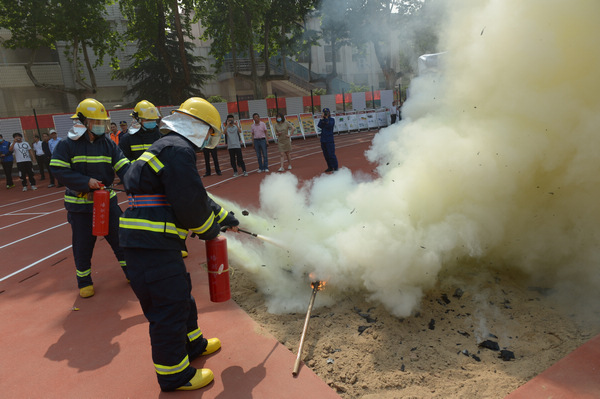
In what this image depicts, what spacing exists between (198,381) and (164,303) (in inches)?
26.5

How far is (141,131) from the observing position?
5.32 meters

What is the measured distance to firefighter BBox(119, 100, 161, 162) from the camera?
5.19 meters

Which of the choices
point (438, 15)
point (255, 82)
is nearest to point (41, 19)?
point (255, 82)

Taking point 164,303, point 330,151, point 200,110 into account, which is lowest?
point 164,303

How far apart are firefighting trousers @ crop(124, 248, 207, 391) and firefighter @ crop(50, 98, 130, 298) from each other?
6.10ft

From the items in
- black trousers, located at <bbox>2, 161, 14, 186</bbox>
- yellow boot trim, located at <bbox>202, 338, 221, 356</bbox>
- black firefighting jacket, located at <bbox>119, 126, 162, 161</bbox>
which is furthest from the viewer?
black trousers, located at <bbox>2, 161, 14, 186</bbox>

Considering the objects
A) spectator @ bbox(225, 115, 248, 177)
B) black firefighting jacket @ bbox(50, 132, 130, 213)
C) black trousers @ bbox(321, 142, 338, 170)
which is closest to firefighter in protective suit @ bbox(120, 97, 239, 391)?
black firefighting jacket @ bbox(50, 132, 130, 213)

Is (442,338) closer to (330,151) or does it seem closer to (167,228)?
(167,228)

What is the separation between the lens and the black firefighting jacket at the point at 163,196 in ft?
8.25

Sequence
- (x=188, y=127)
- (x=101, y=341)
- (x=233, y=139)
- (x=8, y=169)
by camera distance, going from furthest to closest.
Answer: (x=8, y=169), (x=233, y=139), (x=101, y=341), (x=188, y=127)

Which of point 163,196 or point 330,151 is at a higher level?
point 163,196

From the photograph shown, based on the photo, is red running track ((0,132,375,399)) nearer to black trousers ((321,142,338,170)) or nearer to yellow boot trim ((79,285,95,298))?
yellow boot trim ((79,285,95,298))

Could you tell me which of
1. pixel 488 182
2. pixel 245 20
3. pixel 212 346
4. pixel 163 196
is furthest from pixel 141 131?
pixel 245 20

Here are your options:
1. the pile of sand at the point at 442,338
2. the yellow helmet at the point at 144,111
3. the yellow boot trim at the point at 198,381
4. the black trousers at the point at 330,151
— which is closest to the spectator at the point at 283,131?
the black trousers at the point at 330,151
